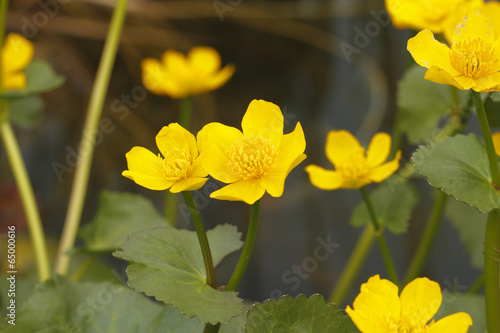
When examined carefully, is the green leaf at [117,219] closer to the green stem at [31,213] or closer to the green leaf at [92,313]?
the green stem at [31,213]

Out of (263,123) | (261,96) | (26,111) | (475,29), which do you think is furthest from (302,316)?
(261,96)

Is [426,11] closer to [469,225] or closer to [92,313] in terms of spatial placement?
[469,225]

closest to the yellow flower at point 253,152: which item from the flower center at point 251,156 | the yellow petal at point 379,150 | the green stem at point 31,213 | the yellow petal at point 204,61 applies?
the flower center at point 251,156

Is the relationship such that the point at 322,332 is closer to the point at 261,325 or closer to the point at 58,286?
the point at 261,325

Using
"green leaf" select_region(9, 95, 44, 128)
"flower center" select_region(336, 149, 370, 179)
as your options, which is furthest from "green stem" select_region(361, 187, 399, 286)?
"green leaf" select_region(9, 95, 44, 128)

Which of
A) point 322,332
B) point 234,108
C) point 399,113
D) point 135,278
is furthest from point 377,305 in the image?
point 234,108

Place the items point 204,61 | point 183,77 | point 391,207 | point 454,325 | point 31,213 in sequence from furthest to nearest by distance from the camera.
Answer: point 204,61 < point 183,77 < point 31,213 < point 391,207 < point 454,325
